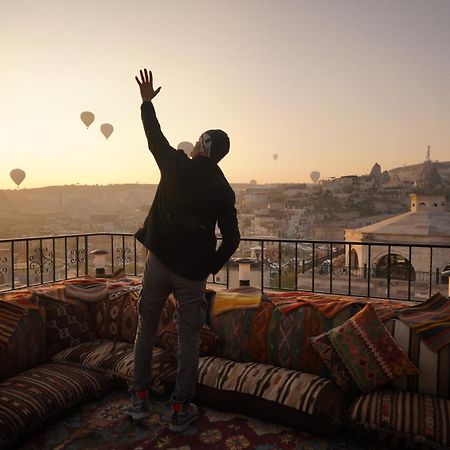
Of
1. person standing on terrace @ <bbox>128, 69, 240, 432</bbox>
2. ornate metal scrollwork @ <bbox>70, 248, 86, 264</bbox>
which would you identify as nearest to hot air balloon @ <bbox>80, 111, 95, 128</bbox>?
ornate metal scrollwork @ <bbox>70, 248, 86, 264</bbox>

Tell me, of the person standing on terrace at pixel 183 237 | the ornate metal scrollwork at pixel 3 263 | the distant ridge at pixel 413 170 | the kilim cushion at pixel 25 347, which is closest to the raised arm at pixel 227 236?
the person standing on terrace at pixel 183 237

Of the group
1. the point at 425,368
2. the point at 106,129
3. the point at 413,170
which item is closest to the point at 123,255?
the point at 425,368

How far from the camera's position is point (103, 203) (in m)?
16.7

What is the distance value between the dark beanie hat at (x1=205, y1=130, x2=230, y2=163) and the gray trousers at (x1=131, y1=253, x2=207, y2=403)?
1.79 feet

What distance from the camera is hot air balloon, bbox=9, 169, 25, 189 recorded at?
50.0 feet

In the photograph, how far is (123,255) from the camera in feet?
17.6

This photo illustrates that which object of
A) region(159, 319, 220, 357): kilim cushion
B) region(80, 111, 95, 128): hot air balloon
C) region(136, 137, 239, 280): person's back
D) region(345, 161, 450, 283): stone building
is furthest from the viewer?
region(345, 161, 450, 283): stone building

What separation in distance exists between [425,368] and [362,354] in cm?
29

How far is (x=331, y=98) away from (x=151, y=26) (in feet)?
19.6

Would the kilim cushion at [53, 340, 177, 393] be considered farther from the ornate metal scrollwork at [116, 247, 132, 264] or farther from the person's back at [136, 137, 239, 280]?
the ornate metal scrollwork at [116, 247, 132, 264]

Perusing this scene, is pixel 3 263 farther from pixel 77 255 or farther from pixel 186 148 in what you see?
pixel 186 148

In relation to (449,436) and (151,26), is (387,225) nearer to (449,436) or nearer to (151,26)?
(151,26)

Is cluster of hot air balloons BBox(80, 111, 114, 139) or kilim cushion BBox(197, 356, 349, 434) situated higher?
cluster of hot air balloons BBox(80, 111, 114, 139)

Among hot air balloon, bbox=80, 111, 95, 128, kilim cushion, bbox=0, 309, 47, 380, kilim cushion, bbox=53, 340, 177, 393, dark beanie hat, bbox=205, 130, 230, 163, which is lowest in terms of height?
kilim cushion, bbox=53, 340, 177, 393
